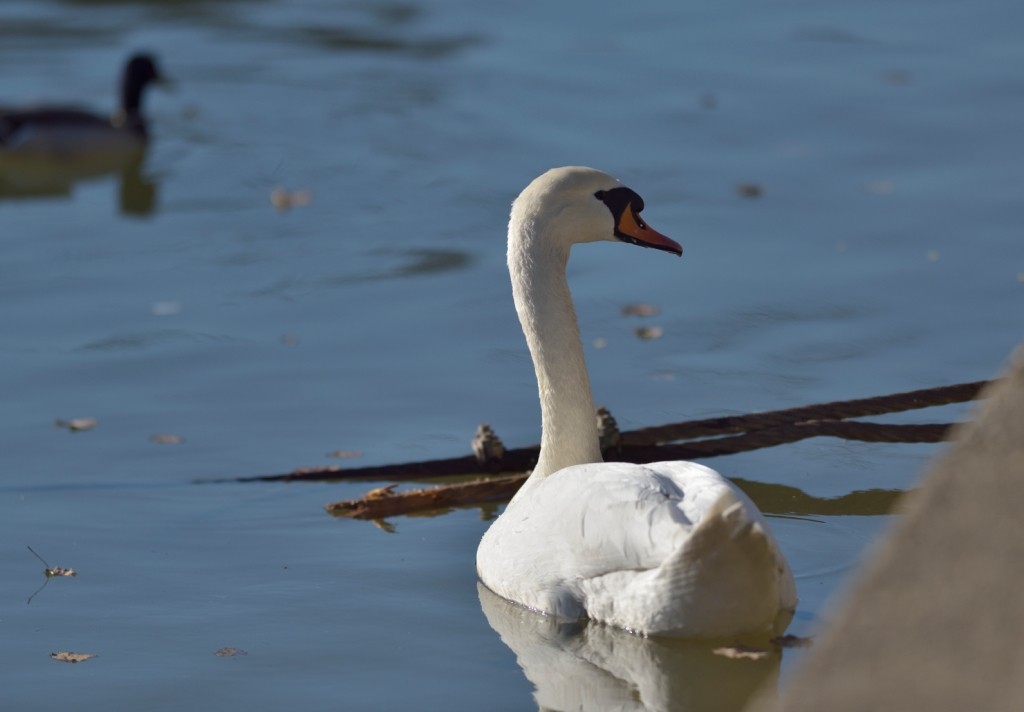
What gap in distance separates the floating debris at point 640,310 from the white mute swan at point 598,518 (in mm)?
2869

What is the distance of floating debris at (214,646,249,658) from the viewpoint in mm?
5648

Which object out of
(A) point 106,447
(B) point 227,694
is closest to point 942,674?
(B) point 227,694

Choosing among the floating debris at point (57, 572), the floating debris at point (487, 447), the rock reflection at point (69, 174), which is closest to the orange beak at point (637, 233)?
the floating debris at point (487, 447)

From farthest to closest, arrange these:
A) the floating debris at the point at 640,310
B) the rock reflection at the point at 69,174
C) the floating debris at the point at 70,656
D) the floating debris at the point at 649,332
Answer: the rock reflection at the point at 69,174 < the floating debris at the point at 640,310 < the floating debris at the point at 649,332 < the floating debris at the point at 70,656

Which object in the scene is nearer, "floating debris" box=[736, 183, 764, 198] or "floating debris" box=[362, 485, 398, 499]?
"floating debris" box=[362, 485, 398, 499]

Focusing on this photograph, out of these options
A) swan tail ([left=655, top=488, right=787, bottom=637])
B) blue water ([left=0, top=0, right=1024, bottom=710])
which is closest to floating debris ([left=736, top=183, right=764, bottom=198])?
blue water ([left=0, top=0, right=1024, bottom=710])

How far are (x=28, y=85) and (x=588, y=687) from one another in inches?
577

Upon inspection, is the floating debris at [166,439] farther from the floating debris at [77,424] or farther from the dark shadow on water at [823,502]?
the dark shadow on water at [823,502]

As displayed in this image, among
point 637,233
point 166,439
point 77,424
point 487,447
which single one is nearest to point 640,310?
point 487,447

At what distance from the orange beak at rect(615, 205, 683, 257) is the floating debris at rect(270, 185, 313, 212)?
647 cm

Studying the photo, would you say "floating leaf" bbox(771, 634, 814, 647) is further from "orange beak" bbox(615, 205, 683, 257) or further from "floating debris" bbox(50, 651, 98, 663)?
"floating debris" bbox(50, 651, 98, 663)

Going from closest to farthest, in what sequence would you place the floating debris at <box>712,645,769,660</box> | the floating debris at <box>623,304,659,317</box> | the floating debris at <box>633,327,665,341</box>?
the floating debris at <box>712,645,769,660</box> → the floating debris at <box>633,327,665,341</box> → the floating debris at <box>623,304,659,317</box>

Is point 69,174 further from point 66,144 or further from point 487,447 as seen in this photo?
point 487,447

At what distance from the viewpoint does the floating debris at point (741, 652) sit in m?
5.35
